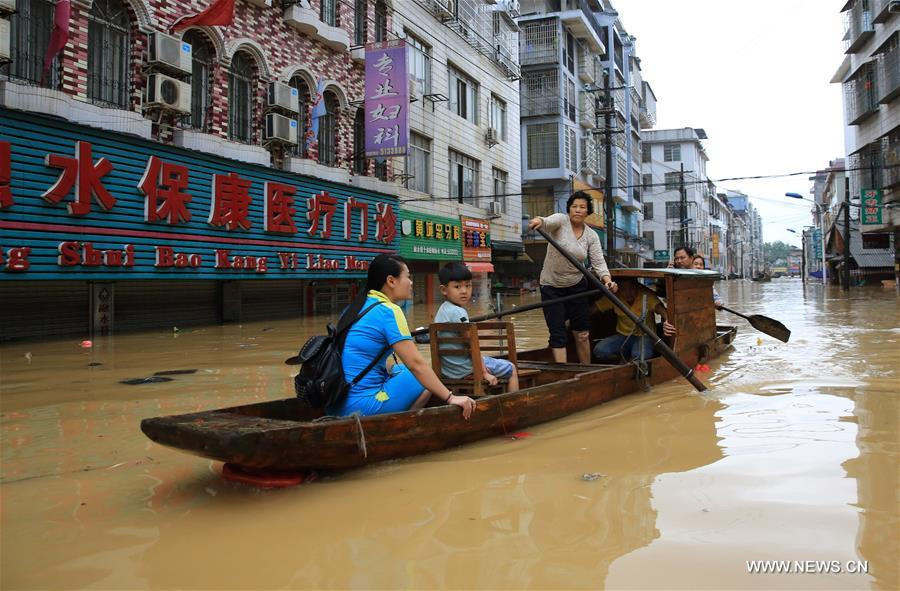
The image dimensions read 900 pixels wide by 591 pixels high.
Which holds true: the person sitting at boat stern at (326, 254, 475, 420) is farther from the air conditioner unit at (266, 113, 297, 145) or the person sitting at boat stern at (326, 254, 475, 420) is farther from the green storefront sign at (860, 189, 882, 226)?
the green storefront sign at (860, 189, 882, 226)

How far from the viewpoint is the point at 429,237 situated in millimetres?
20422

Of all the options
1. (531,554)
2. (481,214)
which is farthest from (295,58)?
(531,554)

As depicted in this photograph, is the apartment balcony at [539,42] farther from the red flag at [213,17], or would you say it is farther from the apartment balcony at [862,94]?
the red flag at [213,17]

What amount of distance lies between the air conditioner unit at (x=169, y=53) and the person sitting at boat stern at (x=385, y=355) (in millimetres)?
9995

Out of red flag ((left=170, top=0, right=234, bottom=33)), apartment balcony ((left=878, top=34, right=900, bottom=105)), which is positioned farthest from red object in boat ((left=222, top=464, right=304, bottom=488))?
apartment balcony ((left=878, top=34, right=900, bottom=105))

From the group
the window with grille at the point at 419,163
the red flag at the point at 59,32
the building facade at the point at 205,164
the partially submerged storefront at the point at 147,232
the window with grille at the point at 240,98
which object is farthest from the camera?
the window with grille at the point at 419,163

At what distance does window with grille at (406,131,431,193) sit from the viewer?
787 inches

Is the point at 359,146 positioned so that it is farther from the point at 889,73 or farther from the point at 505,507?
the point at 889,73

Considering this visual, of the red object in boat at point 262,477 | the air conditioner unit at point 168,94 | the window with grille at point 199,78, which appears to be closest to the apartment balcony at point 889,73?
the window with grille at point 199,78

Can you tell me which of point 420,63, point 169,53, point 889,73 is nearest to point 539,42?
point 420,63

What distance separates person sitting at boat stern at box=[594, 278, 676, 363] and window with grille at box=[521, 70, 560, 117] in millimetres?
24498

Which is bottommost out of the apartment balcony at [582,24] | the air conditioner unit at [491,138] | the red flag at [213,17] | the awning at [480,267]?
the awning at [480,267]

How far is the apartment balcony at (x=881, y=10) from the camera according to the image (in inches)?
1023

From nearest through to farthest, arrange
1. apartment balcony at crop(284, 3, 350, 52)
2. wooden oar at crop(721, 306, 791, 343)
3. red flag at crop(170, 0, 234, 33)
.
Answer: wooden oar at crop(721, 306, 791, 343) < red flag at crop(170, 0, 234, 33) < apartment balcony at crop(284, 3, 350, 52)
